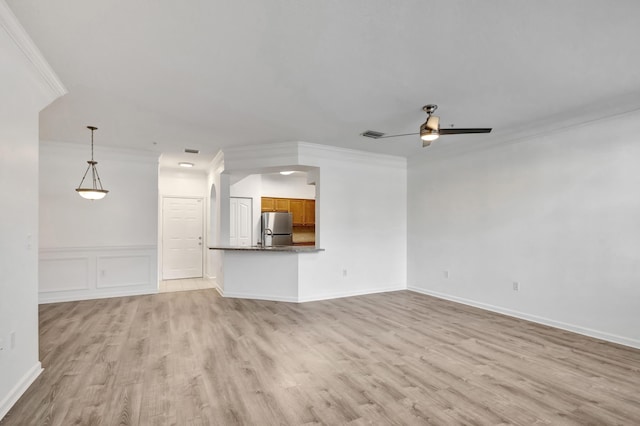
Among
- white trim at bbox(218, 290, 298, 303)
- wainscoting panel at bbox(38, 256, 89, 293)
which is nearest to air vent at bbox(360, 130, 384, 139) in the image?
white trim at bbox(218, 290, 298, 303)

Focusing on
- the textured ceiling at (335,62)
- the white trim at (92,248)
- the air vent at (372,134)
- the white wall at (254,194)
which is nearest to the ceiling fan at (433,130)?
the textured ceiling at (335,62)

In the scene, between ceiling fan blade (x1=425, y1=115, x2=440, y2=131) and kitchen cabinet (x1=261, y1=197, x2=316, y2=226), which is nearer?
ceiling fan blade (x1=425, y1=115, x2=440, y2=131)

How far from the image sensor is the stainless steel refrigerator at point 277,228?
7.98m

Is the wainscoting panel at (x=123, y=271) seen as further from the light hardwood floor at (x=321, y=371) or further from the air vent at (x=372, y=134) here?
the air vent at (x=372, y=134)

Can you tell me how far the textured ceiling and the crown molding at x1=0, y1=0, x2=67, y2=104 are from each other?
0.19 feet

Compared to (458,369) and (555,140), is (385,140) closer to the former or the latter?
(555,140)

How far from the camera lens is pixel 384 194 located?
6.51 metres

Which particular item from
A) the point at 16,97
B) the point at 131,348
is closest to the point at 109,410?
the point at 131,348

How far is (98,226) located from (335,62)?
538 cm

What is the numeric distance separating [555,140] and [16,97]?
19.1 feet

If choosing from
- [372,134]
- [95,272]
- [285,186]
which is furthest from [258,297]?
[285,186]

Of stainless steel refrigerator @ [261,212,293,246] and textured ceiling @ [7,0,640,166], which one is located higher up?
textured ceiling @ [7,0,640,166]

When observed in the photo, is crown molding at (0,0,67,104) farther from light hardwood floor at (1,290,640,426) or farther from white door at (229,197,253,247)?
white door at (229,197,253,247)

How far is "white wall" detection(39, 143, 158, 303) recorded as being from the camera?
548 cm
